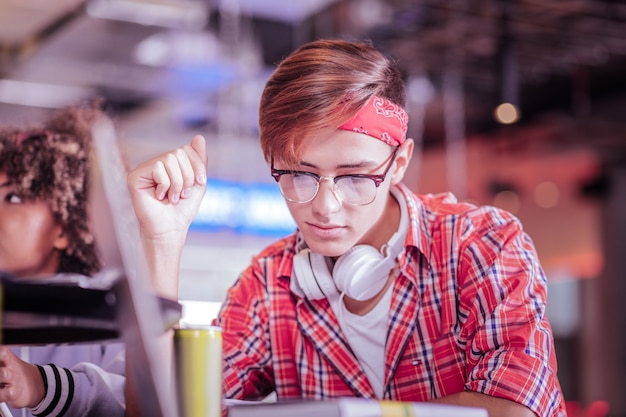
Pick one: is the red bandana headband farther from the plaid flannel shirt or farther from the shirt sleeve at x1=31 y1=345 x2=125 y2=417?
the shirt sleeve at x1=31 y1=345 x2=125 y2=417

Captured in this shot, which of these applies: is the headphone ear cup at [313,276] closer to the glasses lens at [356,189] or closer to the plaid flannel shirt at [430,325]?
the plaid flannel shirt at [430,325]

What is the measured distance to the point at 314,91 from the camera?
1507mm

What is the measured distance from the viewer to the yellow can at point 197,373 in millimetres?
1006

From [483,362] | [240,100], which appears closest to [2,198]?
[483,362]

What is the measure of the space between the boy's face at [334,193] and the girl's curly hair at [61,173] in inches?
22.3

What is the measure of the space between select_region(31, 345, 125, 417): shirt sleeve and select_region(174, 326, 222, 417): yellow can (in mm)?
446

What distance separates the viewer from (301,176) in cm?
151

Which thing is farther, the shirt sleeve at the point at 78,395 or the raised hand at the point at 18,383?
the shirt sleeve at the point at 78,395

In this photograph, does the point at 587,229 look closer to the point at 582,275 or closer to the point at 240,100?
the point at 582,275

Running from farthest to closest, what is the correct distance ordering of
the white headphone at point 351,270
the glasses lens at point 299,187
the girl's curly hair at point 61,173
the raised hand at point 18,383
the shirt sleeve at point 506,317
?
1. the girl's curly hair at point 61,173
2. the white headphone at point 351,270
3. the glasses lens at point 299,187
4. the shirt sleeve at point 506,317
5. the raised hand at point 18,383

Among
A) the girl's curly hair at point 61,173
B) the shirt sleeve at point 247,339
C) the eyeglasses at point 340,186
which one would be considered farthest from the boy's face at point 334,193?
the girl's curly hair at point 61,173

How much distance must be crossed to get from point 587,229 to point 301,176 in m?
9.99

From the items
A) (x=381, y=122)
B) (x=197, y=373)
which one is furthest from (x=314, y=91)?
(x=197, y=373)

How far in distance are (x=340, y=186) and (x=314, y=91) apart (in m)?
0.18
